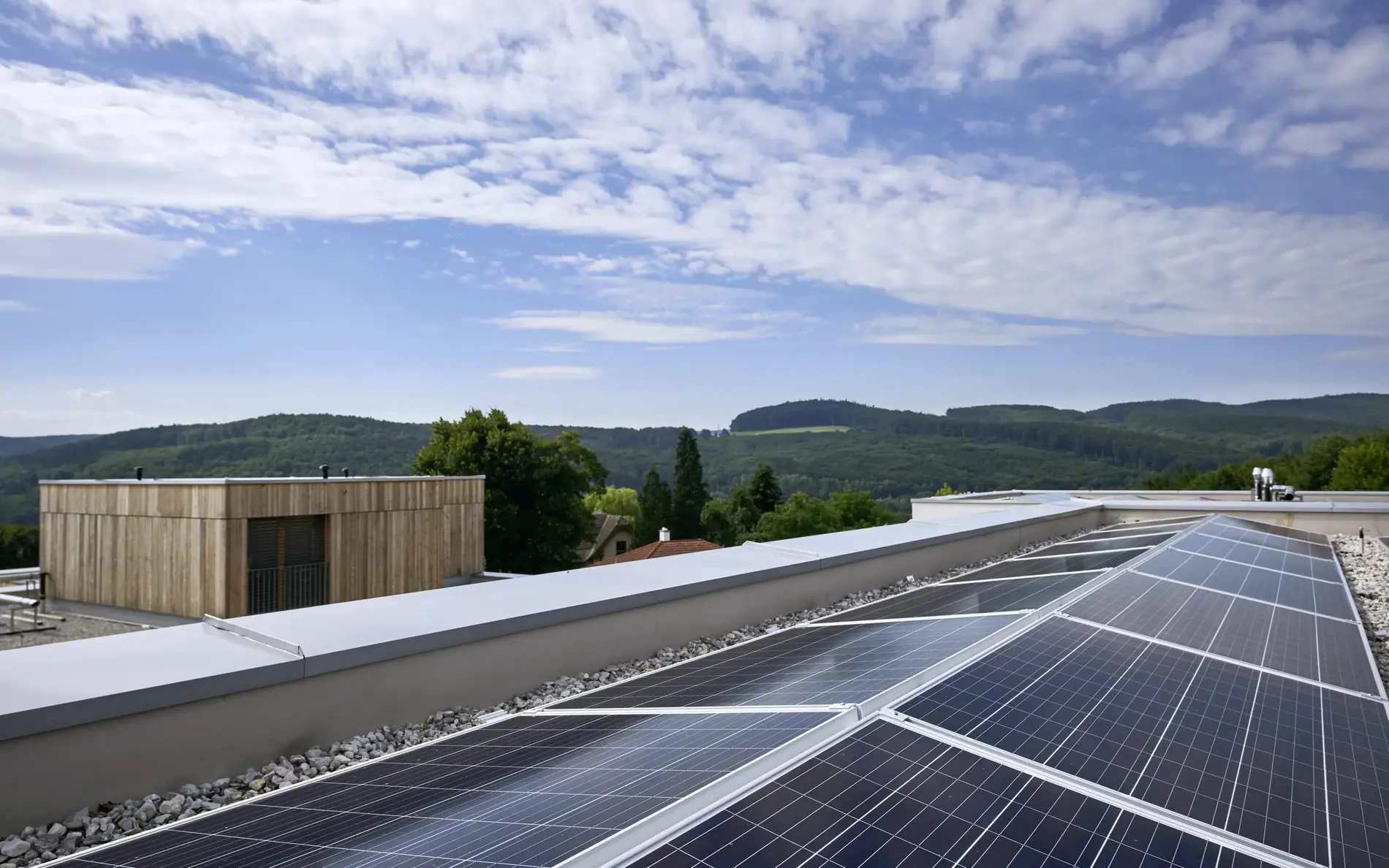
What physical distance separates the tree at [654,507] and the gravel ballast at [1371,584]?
5443cm

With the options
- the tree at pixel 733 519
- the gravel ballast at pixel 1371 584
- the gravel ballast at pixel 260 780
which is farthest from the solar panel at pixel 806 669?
the tree at pixel 733 519

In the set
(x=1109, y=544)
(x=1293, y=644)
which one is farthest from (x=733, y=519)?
(x=1293, y=644)

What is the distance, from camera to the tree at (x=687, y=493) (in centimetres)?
7075

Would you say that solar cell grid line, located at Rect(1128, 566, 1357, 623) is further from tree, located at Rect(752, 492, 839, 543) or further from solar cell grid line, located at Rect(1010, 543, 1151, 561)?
tree, located at Rect(752, 492, 839, 543)

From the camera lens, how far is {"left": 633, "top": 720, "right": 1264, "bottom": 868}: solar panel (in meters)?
2.45

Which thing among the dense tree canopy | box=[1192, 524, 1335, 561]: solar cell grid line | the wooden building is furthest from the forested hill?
the wooden building

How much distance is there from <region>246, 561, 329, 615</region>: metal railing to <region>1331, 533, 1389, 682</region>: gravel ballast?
18.6 metres

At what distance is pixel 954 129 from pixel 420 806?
24.3 meters

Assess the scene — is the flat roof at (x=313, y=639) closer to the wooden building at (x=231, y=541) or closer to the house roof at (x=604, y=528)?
the wooden building at (x=231, y=541)

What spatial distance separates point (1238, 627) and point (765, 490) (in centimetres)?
6939

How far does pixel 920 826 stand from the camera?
2.65 meters

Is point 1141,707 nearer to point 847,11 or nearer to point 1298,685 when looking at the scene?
point 1298,685

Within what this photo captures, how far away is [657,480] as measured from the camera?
237 feet

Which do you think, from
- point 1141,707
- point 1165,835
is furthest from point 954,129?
point 1165,835
